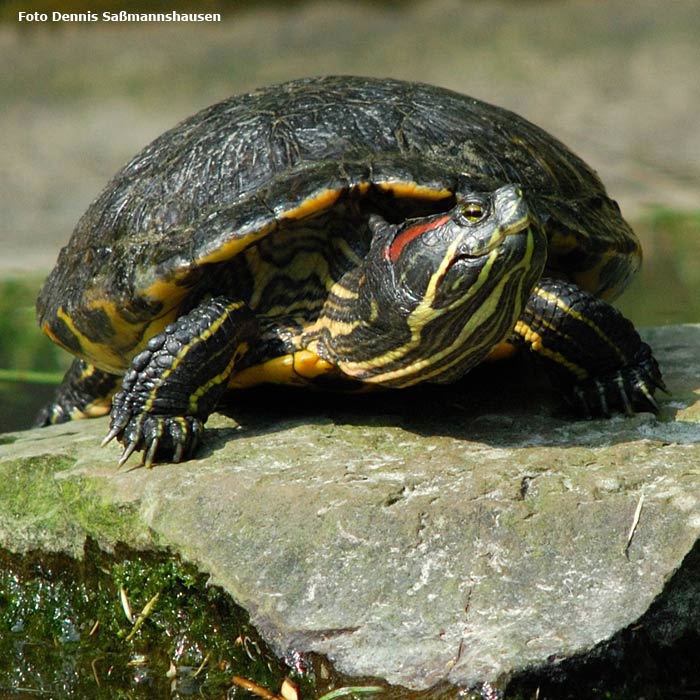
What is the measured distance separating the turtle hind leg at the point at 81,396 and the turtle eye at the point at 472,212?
3.10 m

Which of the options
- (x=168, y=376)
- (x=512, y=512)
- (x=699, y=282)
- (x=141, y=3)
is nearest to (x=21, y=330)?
(x=168, y=376)

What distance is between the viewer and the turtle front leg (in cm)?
430

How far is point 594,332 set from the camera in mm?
4449

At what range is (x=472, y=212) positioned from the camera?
3.73m

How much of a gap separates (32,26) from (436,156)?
696 inches

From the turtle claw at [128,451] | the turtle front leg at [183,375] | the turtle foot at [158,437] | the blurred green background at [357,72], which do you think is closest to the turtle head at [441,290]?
the turtle front leg at [183,375]

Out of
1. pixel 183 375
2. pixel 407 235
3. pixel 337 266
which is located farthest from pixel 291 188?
pixel 183 375

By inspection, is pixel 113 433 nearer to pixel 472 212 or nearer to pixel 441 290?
pixel 441 290

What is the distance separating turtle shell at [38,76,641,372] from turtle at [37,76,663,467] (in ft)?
0.04

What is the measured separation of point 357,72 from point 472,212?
49.0ft

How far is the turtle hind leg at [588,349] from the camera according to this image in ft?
14.4

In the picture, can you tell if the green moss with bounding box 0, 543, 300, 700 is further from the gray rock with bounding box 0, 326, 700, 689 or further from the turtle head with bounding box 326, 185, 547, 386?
the turtle head with bounding box 326, 185, 547, 386

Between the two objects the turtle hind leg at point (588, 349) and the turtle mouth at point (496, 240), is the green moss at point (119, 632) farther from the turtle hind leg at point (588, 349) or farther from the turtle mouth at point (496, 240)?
the turtle hind leg at point (588, 349)

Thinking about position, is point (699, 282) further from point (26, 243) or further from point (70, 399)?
point (26, 243)
